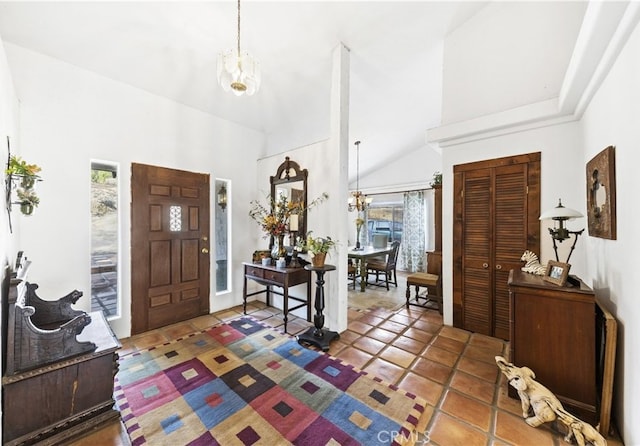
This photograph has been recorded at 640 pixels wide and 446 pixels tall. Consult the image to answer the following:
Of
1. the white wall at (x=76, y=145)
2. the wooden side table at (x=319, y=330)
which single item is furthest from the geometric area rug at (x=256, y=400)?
the white wall at (x=76, y=145)

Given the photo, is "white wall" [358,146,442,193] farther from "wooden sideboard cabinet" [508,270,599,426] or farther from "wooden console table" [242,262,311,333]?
"wooden sideboard cabinet" [508,270,599,426]

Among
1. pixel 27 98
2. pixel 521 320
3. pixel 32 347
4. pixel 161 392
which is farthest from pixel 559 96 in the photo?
pixel 27 98

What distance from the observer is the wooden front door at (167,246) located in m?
3.06

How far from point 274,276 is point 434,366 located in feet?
6.53

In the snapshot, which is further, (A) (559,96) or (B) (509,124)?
(B) (509,124)

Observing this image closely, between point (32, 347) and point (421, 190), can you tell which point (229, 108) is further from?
point (421, 190)

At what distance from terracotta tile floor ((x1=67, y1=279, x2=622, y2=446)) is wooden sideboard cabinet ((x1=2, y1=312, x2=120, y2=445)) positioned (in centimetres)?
14

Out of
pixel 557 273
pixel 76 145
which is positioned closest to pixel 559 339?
pixel 557 273

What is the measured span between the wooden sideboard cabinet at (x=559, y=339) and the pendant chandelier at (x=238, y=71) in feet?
8.68

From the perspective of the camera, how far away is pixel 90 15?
219cm

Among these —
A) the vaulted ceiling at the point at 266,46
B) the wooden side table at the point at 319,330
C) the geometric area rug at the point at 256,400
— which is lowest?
the geometric area rug at the point at 256,400

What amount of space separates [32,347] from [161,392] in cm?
91

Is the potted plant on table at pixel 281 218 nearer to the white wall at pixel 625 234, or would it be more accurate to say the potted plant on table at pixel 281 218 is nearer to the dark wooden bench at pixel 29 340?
the dark wooden bench at pixel 29 340

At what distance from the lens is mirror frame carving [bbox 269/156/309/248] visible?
3518 millimetres
